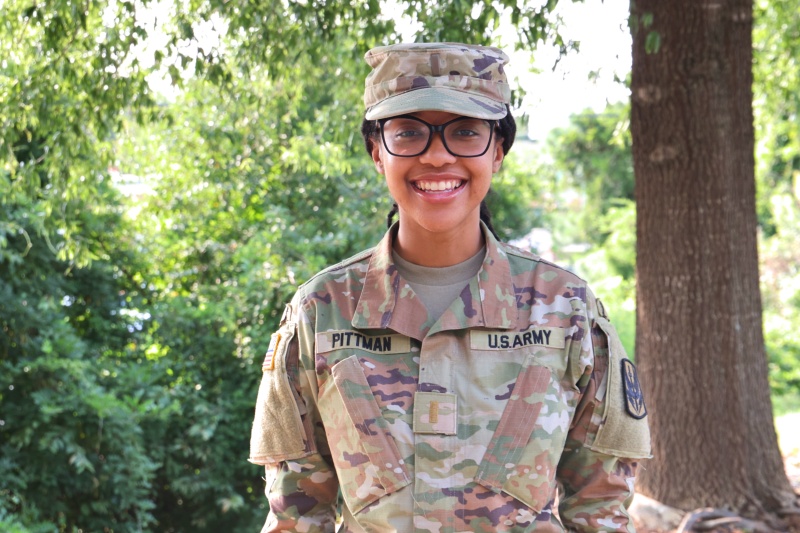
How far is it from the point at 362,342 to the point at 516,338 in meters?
0.31

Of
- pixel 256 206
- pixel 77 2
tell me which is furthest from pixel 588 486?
pixel 256 206

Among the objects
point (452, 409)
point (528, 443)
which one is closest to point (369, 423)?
point (452, 409)

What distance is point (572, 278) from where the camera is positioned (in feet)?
6.56

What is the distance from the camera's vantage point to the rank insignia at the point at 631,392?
1929 mm

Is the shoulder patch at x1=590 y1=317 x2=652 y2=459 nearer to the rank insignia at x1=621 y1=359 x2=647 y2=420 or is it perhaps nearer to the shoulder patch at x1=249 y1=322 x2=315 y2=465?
the rank insignia at x1=621 y1=359 x2=647 y2=420

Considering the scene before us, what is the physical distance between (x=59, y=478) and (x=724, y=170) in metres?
3.86

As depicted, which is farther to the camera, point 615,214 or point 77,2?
point 615,214

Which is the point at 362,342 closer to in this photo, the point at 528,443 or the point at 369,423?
the point at 369,423

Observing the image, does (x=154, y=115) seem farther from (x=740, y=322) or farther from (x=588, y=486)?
(x=588, y=486)

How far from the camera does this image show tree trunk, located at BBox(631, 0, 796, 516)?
4699 millimetres

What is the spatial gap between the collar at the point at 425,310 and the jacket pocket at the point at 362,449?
0.11 meters

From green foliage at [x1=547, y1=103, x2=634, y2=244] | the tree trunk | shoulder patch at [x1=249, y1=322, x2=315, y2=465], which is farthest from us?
green foliage at [x1=547, y1=103, x2=634, y2=244]

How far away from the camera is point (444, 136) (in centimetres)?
187

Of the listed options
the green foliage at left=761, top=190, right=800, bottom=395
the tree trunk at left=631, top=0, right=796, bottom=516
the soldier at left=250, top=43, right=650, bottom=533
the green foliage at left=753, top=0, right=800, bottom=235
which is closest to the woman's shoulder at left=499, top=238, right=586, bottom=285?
the soldier at left=250, top=43, right=650, bottom=533
